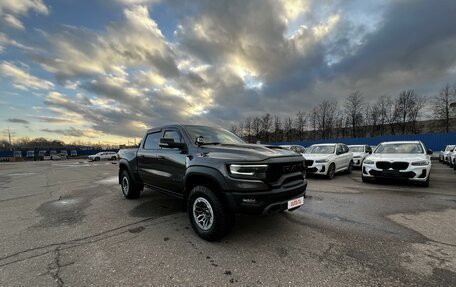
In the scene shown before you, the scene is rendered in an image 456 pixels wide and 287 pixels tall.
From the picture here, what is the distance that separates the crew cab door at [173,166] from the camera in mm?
4168

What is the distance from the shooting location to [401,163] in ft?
24.3

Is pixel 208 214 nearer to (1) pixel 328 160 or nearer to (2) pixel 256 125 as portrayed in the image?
(1) pixel 328 160

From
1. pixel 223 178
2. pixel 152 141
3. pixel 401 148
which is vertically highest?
pixel 152 141

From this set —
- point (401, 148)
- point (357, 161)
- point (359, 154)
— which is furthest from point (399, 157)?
point (359, 154)

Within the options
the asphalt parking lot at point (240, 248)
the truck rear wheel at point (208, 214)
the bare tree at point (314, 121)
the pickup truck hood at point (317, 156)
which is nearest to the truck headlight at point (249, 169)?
the truck rear wheel at point (208, 214)

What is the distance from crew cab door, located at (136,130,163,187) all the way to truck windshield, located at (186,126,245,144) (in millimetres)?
950

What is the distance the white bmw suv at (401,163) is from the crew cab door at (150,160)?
715cm

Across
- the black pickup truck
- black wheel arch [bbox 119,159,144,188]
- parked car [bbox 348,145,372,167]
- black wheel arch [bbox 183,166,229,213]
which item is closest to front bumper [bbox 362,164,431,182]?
the black pickup truck

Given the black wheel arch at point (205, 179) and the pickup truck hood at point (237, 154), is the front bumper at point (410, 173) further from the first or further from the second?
the black wheel arch at point (205, 179)

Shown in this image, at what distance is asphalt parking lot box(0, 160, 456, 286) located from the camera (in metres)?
2.60

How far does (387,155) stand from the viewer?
27.1 feet

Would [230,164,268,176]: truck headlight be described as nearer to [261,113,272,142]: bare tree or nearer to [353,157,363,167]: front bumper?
[353,157,363,167]: front bumper

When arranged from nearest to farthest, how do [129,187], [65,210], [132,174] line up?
[65,210] → [132,174] → [129,187]

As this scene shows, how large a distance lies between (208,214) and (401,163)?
22.9 feet
